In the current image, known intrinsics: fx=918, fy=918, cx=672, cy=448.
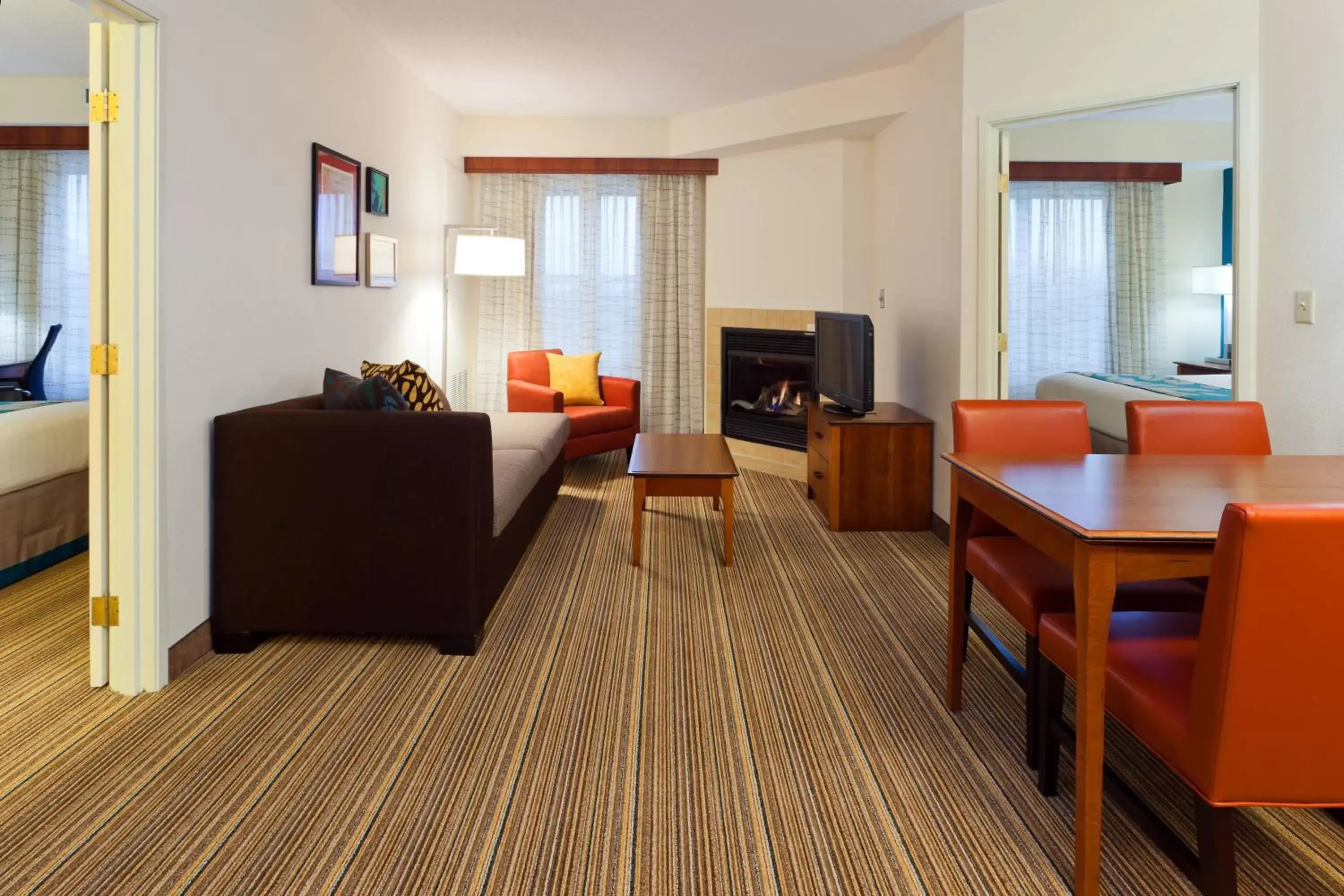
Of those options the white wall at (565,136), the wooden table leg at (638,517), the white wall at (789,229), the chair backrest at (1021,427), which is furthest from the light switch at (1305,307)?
the white wall at (565,136)

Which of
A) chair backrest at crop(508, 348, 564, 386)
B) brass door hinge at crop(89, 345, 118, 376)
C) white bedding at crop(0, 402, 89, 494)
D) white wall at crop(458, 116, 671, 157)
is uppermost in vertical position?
white wall at crop(458, 116, 671, 157)

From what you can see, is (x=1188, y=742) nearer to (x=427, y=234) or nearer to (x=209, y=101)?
(x=209, y=101)

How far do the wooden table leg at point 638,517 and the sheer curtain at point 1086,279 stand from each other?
4.37m

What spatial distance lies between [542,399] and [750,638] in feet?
11.3

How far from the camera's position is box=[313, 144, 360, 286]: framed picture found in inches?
158

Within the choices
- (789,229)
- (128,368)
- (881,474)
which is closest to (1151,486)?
(128,368)

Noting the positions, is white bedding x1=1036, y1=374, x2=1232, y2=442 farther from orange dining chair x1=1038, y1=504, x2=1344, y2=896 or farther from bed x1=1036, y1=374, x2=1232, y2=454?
orange dining chair x1=1038, y1=504, x2=1344, y2=896

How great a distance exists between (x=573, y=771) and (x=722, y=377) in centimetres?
511

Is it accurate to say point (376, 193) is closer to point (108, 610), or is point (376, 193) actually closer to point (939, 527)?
point (108, 610)

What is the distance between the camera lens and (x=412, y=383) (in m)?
4.22

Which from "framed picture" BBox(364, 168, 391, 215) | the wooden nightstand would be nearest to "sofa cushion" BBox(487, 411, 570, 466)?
"framed picture" BBox(364, 168, 391, 215)

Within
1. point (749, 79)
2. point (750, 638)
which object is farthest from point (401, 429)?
point (749, 79)

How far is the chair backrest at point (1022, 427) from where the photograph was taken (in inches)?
110

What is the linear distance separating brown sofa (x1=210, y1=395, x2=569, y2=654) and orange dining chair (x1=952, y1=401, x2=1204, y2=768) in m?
1.59
